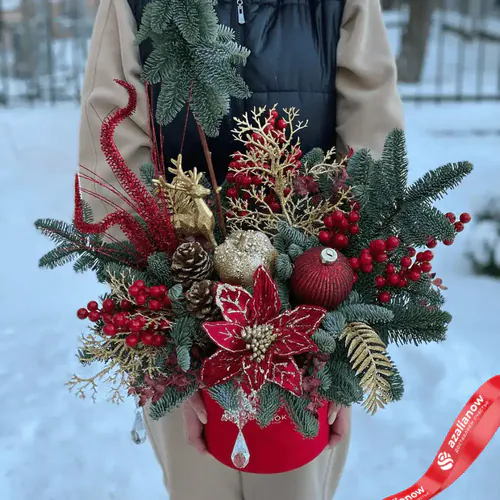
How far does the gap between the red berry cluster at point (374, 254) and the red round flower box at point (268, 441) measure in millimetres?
199

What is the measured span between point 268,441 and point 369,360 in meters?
0.21

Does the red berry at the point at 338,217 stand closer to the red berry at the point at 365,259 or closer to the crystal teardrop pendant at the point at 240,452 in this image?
the red berry at the point at 365,259

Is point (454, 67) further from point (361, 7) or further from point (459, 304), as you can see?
point (361, 7)

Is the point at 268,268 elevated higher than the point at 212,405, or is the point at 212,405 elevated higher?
the point at 268,268

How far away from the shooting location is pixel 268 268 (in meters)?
0.68

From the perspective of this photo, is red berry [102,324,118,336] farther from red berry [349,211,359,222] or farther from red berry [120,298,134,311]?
red berry [349,211,359,222]

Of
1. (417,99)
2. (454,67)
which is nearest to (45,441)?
(417,99)

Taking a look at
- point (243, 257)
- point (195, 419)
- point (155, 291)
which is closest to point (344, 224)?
point (243, 257)

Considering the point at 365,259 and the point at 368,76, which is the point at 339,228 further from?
the point at 368,76

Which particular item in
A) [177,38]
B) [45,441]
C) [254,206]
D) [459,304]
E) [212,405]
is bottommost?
[45,441]

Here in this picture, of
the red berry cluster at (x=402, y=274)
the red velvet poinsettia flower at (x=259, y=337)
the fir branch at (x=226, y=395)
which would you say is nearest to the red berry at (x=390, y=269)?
the red berry cluster at (x=402, y=274)

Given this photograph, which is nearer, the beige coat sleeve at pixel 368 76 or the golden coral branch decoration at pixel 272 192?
the golden coral branch decoration at pixel 272 192

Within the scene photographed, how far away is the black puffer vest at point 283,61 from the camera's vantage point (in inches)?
35.6

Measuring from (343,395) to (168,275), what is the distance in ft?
0.80
